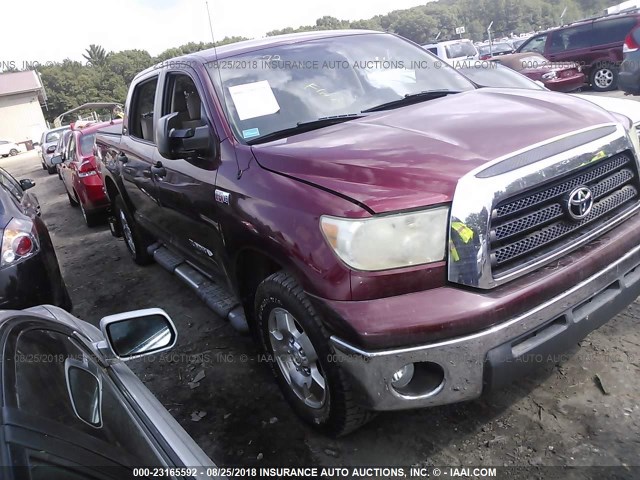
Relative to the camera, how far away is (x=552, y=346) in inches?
87.8

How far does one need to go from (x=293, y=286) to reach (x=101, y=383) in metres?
1.06

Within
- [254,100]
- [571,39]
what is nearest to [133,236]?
[254,100]

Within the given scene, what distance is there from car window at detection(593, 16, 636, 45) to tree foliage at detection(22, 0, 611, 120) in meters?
47.0

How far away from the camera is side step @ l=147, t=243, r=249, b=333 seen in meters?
3.37

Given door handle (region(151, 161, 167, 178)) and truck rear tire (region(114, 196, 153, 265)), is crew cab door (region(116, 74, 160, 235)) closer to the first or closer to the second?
door handle (region(151, 161, 167, 178))

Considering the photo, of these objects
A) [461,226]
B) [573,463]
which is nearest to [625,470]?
[573,463]

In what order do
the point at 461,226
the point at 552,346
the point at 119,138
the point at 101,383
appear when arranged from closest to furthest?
1. the point at 101,383
2. the point at 461,226
3. the point at 552,346
4. the point at 119,138

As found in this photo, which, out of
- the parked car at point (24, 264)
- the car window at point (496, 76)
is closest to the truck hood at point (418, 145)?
the parked car at point (24, 264)

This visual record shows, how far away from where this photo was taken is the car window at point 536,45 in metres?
15.4

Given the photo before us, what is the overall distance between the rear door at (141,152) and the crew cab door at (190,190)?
0.29 meters

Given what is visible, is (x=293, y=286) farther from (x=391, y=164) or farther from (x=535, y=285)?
(x=535, y=285)

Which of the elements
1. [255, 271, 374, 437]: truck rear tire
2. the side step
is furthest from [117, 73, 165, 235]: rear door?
[255, 271, 374, 437]: truck rear tire

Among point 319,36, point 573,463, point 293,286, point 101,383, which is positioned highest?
point 319,36

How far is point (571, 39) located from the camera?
13656mm
